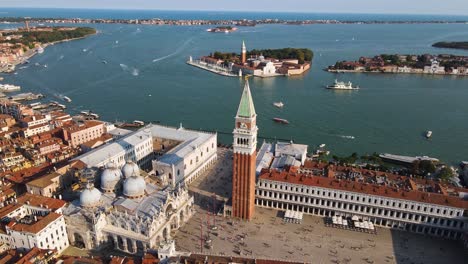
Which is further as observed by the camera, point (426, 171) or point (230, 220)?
point (426, 171)

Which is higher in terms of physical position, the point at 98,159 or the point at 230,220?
the point at 98,159

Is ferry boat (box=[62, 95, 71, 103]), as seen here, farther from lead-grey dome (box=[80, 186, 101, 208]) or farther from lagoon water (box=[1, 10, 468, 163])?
lead-grey dome (box=[80, 186, 101, 208])

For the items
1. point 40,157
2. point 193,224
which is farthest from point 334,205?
point 40,157

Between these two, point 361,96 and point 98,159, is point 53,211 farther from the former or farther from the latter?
point 361,96

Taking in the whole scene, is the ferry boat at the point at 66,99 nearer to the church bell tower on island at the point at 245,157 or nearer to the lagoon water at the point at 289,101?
the lagoon water at the point at 289,101

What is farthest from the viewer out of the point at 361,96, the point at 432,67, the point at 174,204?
the point at 432,67

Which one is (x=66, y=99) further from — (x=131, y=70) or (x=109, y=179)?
(x=109, y=179)

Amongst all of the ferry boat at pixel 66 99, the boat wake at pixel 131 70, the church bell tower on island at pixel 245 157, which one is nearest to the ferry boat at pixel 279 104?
the church bell tower on island at pixel 245 157

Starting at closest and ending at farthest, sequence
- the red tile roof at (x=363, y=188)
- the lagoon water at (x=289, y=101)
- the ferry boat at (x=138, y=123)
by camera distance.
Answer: the red tile roof at (x=363, y=188), the lagoon water at (x=289, y=101), the ferry boat at (x=138, y=123)
